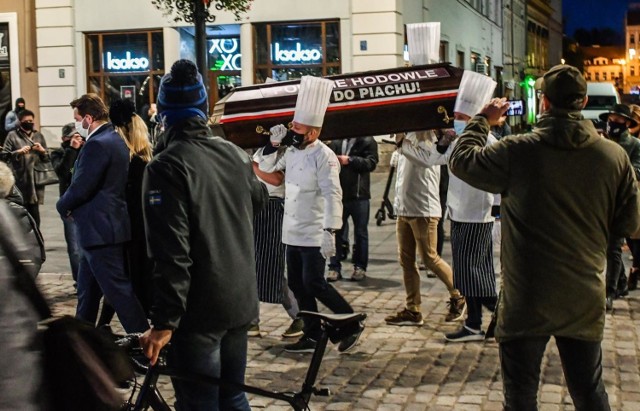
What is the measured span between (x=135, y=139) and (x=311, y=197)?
1396 mm

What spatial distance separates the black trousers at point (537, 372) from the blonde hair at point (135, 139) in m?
3.46

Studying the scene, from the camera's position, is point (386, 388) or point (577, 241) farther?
point (386, 388)

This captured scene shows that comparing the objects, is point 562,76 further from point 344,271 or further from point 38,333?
point 344,271

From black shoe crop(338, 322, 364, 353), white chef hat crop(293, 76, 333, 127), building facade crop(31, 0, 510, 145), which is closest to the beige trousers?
white chef hat crop(293, 76, 333, 127)

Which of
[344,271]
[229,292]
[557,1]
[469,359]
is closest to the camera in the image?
[229,292]

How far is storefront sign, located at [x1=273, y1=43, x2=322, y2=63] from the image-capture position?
990 inches

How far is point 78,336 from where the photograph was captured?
2441 mm

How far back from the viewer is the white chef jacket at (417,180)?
27.6 feet

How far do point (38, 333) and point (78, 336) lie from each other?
0.38 feet

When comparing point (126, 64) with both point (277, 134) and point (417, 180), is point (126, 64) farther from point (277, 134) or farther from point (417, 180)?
point (277, 134)

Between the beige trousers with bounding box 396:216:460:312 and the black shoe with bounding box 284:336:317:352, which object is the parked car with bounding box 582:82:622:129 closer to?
the beige trousers with bounding box 396:216:460:312

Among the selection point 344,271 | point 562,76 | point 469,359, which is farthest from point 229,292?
point 344,271

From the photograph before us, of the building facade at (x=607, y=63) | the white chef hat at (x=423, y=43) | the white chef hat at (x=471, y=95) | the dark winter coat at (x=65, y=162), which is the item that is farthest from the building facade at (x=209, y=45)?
the building facade at (x=607, y=63)

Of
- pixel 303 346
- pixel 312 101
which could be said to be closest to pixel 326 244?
pixel 303 346
